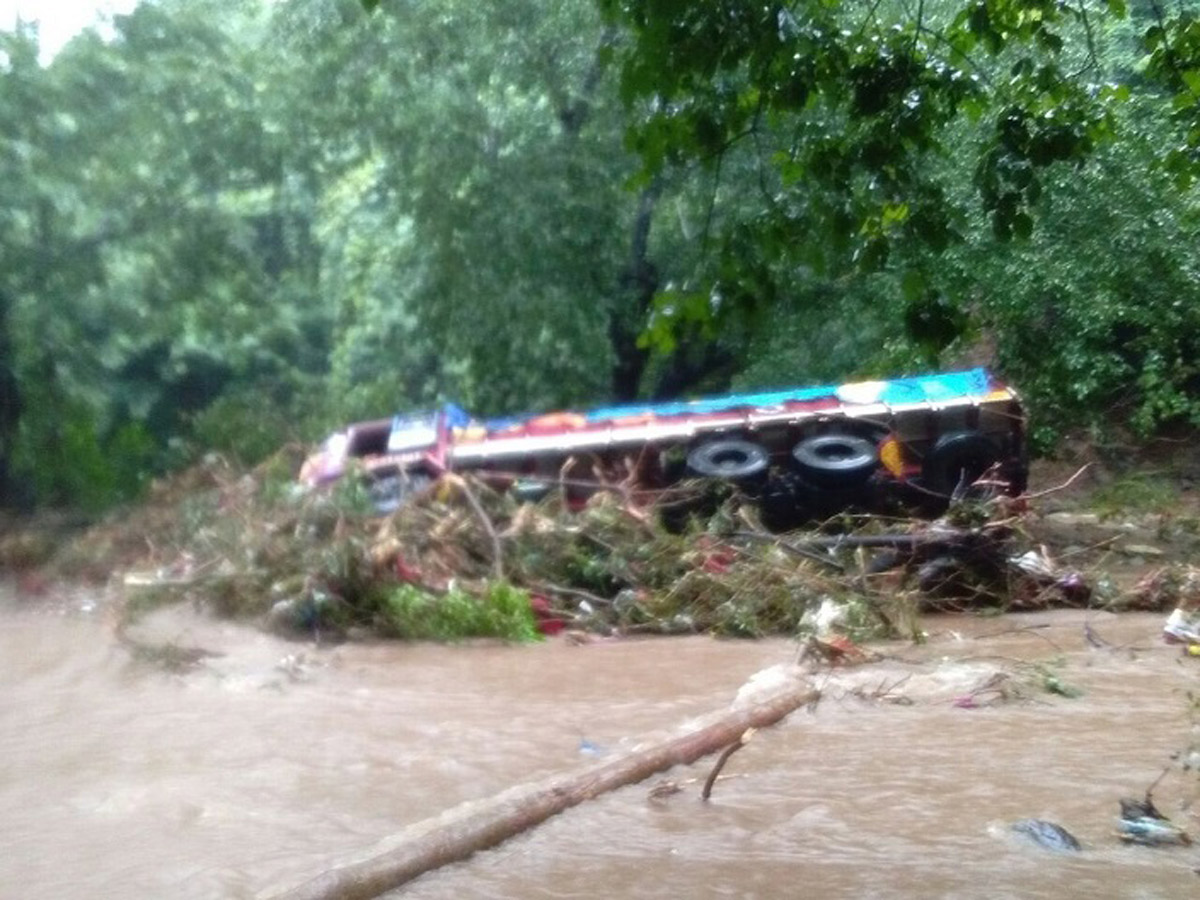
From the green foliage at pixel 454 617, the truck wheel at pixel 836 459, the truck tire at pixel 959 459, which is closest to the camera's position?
the green foliage at pixel 454 617

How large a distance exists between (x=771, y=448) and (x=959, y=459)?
179 cm

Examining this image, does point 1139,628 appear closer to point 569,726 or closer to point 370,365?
point 569,726

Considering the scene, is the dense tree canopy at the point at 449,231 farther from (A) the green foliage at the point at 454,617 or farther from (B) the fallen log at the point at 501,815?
(B) the fallen log at the point at 501,815

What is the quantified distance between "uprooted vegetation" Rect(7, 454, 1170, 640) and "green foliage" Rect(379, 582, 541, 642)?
0.03ft

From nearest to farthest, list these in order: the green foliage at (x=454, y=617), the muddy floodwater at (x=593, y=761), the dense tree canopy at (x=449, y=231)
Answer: the muddy floodwater at (x=593, y=761) → the green foliage at (x=454, y=617) → the dense tree canopy at (x=449, y=231)

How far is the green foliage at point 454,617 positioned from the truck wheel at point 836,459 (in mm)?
3879

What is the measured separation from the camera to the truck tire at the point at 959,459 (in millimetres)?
14172

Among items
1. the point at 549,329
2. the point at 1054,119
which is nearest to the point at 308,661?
the point at 1054,119

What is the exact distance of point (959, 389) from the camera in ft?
→ 48.1

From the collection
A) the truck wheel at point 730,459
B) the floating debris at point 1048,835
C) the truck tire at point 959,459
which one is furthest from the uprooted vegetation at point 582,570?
the floating debris at point 1048,835

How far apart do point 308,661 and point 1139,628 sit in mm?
5822

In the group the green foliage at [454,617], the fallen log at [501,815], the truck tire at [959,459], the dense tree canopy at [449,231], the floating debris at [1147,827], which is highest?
the dense tree canopy at [449,231]

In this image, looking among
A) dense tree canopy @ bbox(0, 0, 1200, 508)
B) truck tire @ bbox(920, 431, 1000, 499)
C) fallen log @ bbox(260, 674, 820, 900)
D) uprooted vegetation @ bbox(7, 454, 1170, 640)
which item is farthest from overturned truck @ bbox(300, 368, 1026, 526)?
fallen log @ bbox(260, 674, 820, 900)

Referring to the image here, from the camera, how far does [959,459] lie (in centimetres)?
1420
